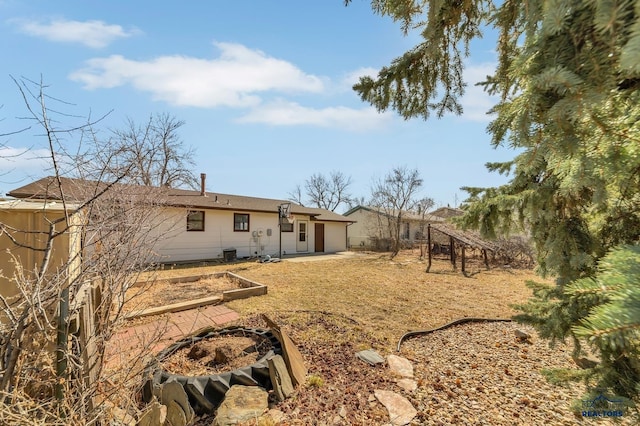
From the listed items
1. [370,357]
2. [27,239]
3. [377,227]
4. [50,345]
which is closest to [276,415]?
[370,357]

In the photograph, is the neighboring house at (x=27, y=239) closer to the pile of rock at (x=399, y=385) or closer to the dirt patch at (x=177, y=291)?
the dirt patch at (x=177, y=291)

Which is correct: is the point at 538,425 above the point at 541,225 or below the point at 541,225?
below

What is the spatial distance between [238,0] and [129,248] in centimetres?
454

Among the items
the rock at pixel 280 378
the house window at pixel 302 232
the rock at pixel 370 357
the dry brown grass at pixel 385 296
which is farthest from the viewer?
the house window at pixel 302 232

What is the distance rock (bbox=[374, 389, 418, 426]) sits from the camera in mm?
2543

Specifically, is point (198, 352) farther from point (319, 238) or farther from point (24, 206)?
point (319, 238)

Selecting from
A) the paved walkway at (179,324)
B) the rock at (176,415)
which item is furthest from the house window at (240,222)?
the rock at (176,415)

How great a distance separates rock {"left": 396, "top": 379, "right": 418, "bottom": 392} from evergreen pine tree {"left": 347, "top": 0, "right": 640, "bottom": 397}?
5.01 feet

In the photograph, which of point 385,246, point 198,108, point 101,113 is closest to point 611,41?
point 101,113

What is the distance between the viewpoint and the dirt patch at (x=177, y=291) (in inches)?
236

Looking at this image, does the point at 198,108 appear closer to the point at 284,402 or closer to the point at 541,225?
the point at 284,402

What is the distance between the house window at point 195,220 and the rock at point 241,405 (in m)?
11.4

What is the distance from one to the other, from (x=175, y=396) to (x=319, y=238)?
17125 millimetres

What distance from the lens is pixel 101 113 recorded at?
2496 mm
